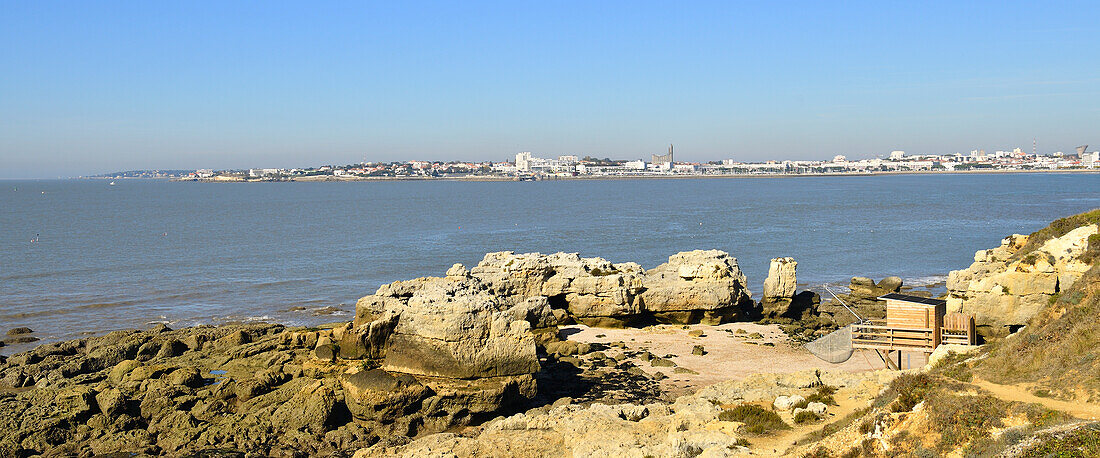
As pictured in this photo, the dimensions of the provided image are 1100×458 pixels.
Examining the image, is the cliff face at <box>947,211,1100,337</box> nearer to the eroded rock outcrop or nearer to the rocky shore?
the rocky shore

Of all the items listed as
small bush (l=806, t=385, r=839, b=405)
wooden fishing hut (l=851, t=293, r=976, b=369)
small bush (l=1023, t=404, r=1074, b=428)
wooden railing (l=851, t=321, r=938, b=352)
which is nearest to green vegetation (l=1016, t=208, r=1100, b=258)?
wooden fishing hut (l=851, t=293, r=976, b=369)

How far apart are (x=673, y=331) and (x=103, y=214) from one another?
289 ft

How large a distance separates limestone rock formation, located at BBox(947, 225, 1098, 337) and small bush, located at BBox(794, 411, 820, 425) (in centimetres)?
872

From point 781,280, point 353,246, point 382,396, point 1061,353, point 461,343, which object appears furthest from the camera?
point 353,246

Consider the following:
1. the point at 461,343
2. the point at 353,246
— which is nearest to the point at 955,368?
the point at 461,343

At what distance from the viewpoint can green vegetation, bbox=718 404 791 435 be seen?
1288cm

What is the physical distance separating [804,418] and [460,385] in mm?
8009

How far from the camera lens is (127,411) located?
17.5m

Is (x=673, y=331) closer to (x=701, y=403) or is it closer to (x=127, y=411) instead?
(x=701, y=403)

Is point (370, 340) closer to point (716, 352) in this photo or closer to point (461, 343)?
point (461, 343)

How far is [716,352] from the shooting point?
80.1 feet

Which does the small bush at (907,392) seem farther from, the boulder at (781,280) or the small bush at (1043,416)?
the boulder at (781,280)

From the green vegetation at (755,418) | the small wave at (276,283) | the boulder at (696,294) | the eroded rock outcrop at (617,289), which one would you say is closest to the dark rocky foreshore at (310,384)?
the eroded rock outcrop at (617,289)

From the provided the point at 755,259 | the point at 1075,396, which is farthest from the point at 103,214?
the point at 1075,396
